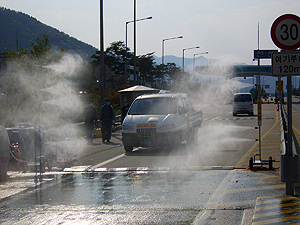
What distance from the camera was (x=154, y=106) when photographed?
561 inches

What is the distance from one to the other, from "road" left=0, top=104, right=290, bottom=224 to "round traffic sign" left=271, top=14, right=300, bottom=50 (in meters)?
2.57

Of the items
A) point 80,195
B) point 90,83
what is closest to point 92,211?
point 80,195

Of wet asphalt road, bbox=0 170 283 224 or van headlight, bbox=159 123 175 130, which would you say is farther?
van headlight, bbox=159 123 175 130

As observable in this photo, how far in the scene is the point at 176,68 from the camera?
280 ft

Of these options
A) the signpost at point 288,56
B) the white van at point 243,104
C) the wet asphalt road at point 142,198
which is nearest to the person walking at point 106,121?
the wet asphalt road at point 142,198

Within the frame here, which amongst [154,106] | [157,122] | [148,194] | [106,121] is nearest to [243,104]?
[106,121]

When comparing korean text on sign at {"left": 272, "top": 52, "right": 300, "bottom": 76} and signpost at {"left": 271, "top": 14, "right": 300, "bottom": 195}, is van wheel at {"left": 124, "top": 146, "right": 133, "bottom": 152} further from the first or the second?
korean text on sign at {"left": 272, "top": 52, "right": 300, "bottom": 76}

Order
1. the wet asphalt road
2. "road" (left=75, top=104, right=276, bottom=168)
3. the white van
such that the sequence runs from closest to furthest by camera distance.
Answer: the wet asphalt road < "road" (left=75, top=104, right=276, bottom=168) < the white van

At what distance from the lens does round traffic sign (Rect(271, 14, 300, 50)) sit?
6.56 meters

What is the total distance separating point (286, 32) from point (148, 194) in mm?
3639

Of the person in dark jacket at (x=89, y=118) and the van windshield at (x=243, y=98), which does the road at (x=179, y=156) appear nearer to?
the person in dark jacket at (x=89, y=118)

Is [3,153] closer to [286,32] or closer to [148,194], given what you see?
[148,194]

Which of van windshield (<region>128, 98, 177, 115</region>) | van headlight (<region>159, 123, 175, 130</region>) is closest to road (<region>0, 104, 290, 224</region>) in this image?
van headlight (<region>159, 123, 175, 130</region>)

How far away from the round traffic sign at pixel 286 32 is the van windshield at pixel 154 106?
24.5 ft
